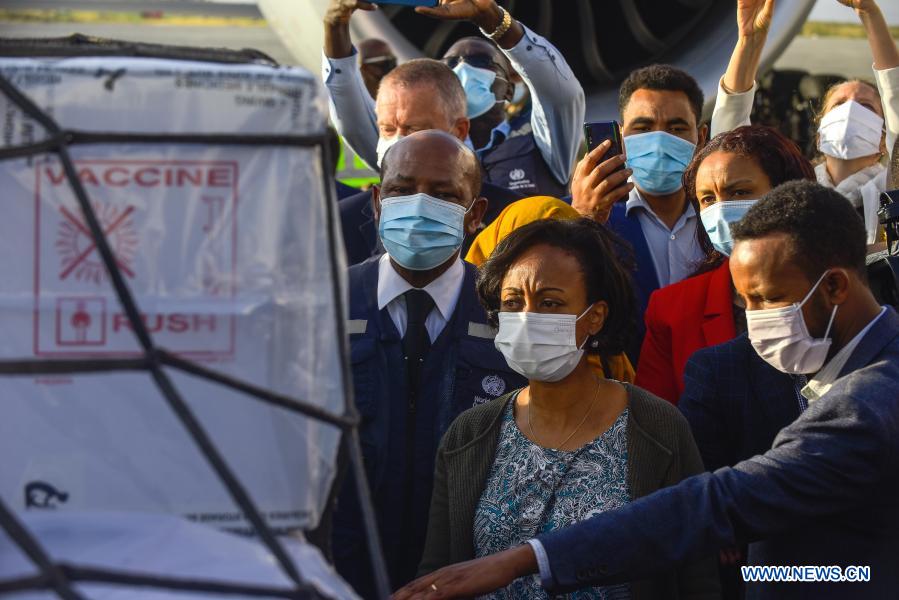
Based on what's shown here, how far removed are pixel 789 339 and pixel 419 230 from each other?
989 mm

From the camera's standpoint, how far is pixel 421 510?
2.83 m

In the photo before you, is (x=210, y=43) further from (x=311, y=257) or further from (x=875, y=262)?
(x=311, y=257)

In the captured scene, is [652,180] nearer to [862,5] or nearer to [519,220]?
[519,220]

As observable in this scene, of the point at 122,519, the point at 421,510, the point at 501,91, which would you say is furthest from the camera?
the point at 501,91

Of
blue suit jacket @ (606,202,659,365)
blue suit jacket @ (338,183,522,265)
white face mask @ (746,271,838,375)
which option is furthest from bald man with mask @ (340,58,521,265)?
white face mask @ (746,271,838,375)

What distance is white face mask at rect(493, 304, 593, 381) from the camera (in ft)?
8.80

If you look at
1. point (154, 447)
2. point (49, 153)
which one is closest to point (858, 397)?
point (154, 447)

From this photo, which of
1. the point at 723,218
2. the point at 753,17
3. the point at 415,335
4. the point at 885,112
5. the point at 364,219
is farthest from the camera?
the point at 885,112

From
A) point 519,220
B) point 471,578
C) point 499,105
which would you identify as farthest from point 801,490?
point 499,105

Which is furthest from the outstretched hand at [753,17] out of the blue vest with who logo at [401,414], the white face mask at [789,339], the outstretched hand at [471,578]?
the outstretched hand at [471,578]

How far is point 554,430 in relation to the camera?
8.66ft

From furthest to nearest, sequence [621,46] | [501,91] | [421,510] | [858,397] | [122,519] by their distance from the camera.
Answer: [621,46] → [501,91] → [421,510] → [858,397] → [122,519]

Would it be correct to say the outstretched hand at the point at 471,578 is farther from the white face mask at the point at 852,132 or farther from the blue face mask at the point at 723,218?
the white face mask at the point at 852,132

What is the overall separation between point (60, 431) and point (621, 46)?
4.86 meters
